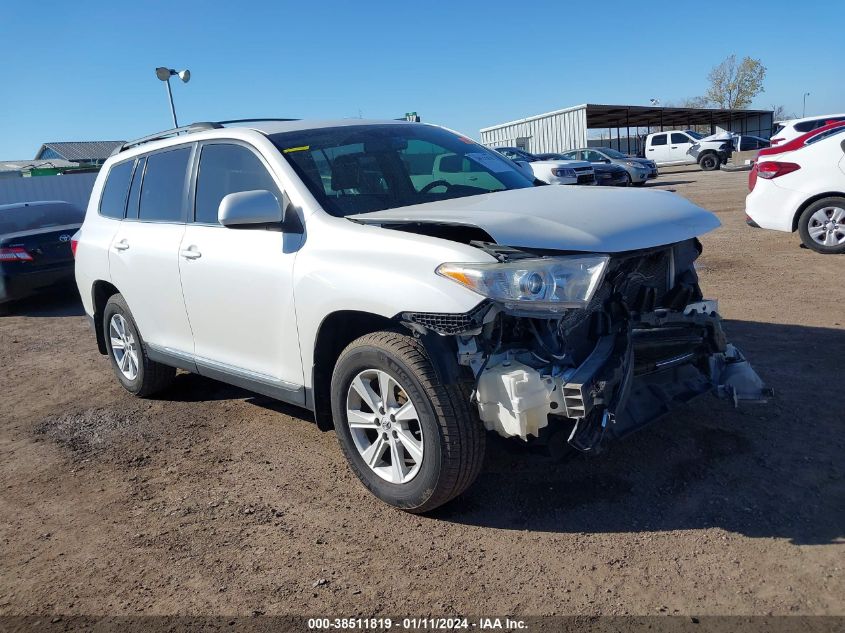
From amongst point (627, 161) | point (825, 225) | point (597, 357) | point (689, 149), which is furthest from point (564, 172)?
point (689, 149)

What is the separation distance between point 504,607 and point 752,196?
783 centimetres

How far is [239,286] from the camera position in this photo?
12.9ft

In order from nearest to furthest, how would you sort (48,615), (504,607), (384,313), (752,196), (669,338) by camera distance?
(504,607) < (48,615) < (384,313) < (669,338) < (752,196)

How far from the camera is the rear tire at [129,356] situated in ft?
17.3

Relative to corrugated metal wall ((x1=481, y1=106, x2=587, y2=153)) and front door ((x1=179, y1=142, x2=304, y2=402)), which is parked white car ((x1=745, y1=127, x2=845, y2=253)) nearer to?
front door ((x1=179, y1=142, x2=304, y2=402))

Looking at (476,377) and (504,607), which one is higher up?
(476,377)

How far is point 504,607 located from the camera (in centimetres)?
262

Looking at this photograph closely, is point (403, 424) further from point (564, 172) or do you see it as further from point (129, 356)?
point (564, 172)

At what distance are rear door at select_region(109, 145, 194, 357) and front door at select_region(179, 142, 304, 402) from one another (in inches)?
6.9

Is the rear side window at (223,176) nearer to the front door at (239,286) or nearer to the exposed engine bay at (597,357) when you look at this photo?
the front door at (239,286)

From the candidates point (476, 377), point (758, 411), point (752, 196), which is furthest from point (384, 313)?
point (752, 196)

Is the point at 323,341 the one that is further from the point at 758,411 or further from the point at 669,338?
the point at 758,411

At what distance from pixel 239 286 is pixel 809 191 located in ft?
23.9

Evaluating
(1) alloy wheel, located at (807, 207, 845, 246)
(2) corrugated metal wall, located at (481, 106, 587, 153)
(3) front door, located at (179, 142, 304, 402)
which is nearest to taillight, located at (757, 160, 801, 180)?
(1) alloy wheel, located at (807, 207, 845, 246)
